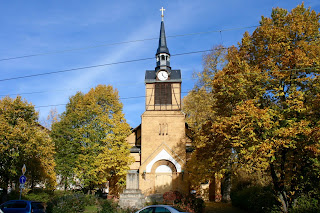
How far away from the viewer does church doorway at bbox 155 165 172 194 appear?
3044 centimetres

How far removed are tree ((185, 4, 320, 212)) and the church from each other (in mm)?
15314

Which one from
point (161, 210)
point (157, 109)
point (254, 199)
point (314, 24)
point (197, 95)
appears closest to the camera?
point (161, 210)

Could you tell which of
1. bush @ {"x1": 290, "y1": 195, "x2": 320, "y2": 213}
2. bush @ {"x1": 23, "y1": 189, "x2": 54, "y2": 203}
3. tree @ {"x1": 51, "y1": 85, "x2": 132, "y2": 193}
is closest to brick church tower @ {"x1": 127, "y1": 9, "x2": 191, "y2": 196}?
tree @ {"x1": 51, "y1": 85, "x2": 132, "y2": 193}

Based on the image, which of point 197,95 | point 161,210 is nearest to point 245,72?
point 161,210

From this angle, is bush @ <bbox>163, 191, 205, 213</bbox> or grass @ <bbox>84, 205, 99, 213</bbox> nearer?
grass @ <bbox>84, 205, 99, 213</bbox>

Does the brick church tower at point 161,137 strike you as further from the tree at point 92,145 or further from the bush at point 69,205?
the bush at point 69,205

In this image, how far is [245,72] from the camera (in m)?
14.6

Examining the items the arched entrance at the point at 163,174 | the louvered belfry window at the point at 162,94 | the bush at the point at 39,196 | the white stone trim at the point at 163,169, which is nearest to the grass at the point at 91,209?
the bush at the point at 39,196

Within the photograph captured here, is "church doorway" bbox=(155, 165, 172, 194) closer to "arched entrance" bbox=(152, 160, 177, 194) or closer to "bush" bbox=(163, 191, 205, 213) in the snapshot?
"arched entrance" bbox=(152, 160, 177, 194)

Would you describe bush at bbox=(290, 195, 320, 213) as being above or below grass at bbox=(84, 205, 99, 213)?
above

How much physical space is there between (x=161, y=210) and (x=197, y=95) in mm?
17406

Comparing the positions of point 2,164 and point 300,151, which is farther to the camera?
point 2,164

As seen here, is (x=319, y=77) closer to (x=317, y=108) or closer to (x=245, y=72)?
(x=317, y=108)

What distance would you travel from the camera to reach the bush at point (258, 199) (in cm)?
1642
